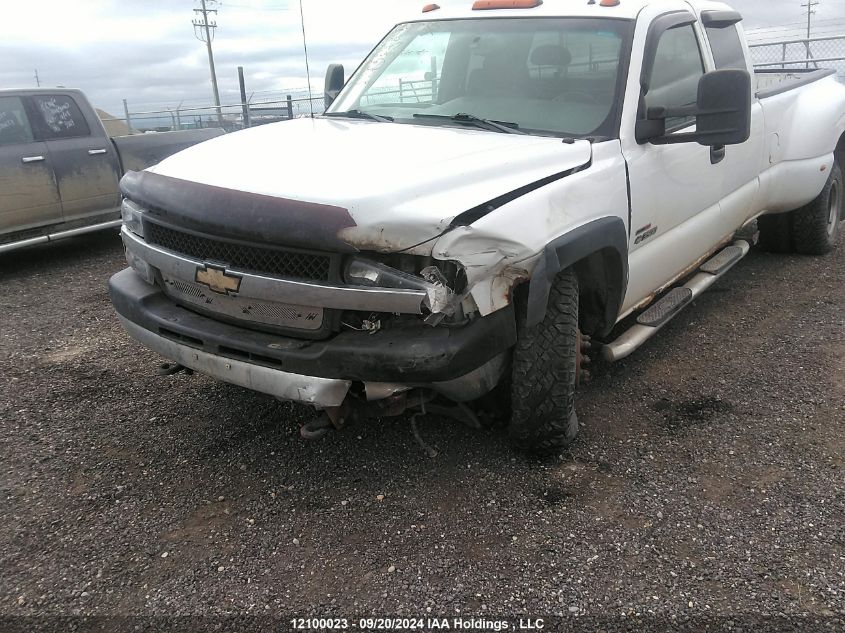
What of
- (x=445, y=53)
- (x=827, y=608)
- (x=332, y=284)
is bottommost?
(x=827, y=608)

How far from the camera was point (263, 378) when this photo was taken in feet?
8.93

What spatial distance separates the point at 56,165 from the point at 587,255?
591 centimetres

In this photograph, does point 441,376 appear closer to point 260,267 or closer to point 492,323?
point 492,323

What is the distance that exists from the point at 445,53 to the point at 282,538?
8.95 ft

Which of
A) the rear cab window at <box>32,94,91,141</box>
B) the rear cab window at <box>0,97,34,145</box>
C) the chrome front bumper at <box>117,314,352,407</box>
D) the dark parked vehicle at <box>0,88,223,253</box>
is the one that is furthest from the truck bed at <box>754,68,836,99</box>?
the rear cab window at <box>0,97,34,145</box>

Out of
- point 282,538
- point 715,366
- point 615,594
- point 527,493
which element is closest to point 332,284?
point 282,538

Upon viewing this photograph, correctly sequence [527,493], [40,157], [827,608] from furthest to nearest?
[40,157] → [527,493] → [827,608]

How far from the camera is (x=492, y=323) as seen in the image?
2.65m

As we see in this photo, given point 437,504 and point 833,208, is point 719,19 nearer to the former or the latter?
point 833,208

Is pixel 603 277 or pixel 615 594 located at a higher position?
pixel 603 277

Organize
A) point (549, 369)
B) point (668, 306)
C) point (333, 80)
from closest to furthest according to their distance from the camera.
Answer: point (549, 369)
point (668, 306)
point (333, 80)

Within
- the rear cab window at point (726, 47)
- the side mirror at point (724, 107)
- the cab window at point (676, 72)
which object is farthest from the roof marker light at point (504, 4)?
the rear cab window at point (726, 47)

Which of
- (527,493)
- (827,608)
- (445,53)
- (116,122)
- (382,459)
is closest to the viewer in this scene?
(827,608)

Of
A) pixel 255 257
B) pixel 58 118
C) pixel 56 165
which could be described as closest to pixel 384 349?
pixel 255 257
